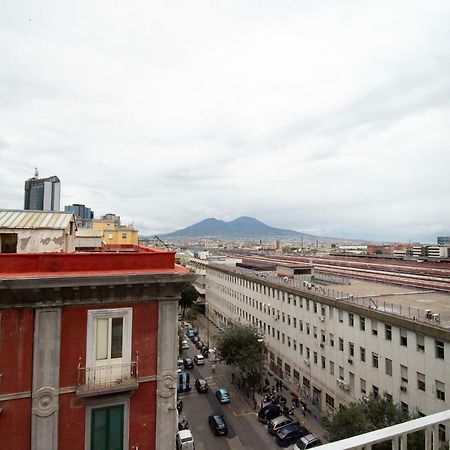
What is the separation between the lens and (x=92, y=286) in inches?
433

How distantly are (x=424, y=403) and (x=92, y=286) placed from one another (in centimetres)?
2356

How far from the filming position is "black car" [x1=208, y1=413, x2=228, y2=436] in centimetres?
3012

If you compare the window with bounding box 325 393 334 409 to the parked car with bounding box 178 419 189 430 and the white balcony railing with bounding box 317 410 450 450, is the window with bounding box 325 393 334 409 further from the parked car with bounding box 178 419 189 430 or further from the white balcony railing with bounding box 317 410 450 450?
the white balcony railing with bounding box 317 410 450 450

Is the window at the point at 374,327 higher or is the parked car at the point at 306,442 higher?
the window at the point at 374,327

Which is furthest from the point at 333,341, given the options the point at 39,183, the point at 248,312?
the point at 39,183

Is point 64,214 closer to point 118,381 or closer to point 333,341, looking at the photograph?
point 118,381

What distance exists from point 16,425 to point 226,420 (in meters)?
26.5

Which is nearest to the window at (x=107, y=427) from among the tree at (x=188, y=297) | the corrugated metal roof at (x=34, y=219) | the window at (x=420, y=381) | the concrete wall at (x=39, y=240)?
the concrete wall at (x=39, y=240)

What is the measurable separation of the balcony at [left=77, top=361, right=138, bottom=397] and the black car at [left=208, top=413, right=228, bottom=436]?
22.6m

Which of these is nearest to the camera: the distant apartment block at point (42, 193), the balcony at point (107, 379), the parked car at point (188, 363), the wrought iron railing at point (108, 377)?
the balcony at point (107, 379)

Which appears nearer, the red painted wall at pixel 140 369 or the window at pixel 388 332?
the red painted wall at pixel 140 369

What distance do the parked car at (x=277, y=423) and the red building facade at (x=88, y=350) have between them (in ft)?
70.9

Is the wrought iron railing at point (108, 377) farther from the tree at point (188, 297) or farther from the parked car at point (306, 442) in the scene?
the tree at point (188, 297)

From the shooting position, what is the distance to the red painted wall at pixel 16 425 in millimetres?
10195
